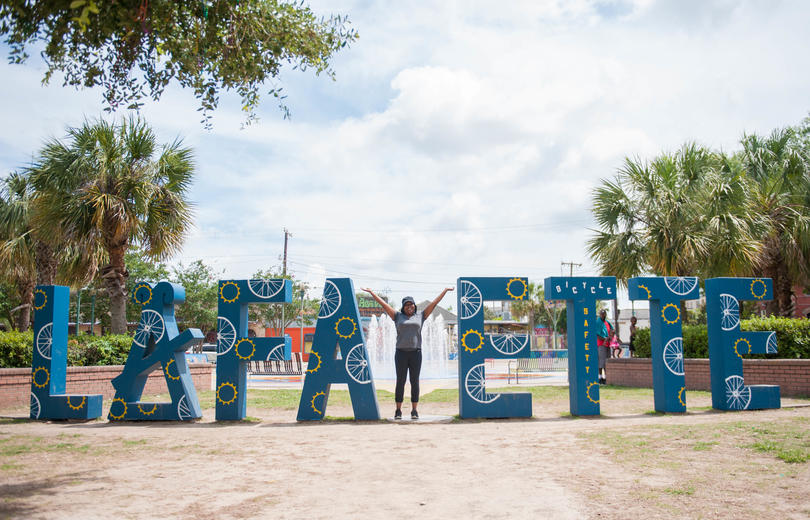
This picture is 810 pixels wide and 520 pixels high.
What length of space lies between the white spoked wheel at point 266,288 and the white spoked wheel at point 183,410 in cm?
188

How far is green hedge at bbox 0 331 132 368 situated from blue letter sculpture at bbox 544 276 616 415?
933 cm

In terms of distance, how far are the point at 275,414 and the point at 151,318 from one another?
8.49ft

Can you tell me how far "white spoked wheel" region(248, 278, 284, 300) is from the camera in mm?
9391

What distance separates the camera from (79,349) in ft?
42.3

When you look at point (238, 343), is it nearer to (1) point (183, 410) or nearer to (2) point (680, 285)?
(1) point (183, 410)

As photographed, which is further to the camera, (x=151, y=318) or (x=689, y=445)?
(x=151, y=318)

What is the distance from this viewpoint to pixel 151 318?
9570 millimetres

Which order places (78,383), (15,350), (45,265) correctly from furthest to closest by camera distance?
(45,265), (78,383), (15,350)

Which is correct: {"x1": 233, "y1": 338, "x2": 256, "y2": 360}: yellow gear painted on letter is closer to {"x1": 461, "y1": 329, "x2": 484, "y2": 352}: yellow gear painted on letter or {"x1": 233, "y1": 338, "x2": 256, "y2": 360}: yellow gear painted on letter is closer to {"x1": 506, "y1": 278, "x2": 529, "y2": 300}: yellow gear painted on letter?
{"x1": 461, "y1": 329, "x2": 484, "y2": 352}: yellow gear painted on letter

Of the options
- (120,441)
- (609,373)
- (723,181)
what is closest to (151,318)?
(120,441)

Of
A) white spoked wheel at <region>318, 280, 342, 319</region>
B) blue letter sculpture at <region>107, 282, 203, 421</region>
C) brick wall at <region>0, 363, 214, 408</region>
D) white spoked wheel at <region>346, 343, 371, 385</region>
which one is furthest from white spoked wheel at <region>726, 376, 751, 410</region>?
brick wall at <region>0, 363, 214, 408</region>

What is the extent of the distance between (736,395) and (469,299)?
4476 mm

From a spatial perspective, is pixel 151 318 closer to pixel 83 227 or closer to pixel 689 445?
pixel 83 227

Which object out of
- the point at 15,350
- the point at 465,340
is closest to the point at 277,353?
the point at 465,340
